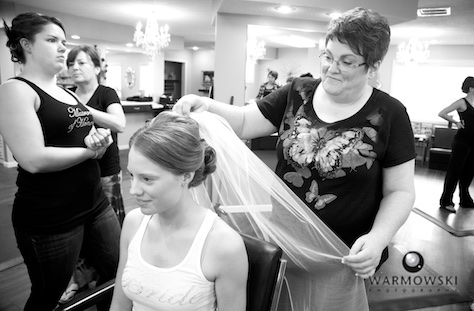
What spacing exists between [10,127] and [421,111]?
9907 mm

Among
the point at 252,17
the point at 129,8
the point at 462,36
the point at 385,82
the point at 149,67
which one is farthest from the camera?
the point at 149,67

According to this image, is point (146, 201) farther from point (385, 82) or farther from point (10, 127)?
point (385, 82)

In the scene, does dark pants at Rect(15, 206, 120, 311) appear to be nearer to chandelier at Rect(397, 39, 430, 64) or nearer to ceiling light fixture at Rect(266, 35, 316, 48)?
ceiling light fixture at Rect(266, 35, 316, 48)

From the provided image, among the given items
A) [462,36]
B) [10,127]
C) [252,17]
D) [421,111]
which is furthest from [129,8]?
[421,111]

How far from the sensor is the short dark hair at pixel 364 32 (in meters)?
0.99

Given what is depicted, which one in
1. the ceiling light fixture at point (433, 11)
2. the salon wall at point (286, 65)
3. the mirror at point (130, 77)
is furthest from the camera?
the mirror at point (130, 77)

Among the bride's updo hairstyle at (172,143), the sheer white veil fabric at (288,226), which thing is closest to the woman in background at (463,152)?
the sheer white veil fabric at (288,226)

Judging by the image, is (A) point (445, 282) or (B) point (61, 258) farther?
(A) point (445, 282)

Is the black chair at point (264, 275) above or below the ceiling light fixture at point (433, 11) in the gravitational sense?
below

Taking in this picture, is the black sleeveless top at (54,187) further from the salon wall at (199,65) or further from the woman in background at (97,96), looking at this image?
the salon wall at (199,65)

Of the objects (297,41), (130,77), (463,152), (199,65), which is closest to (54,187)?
(463,152)

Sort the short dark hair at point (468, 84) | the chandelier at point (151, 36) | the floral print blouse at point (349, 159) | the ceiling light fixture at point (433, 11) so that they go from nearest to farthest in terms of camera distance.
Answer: the floral print blouse at point (349, 159) → the short dark hair at point (468, 84) → the ceiling light fixture at point (433, 11) → the chandelier at point (151, 36)

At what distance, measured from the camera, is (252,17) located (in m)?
4.12

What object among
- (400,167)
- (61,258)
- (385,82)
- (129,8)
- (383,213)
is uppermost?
(129,8)
